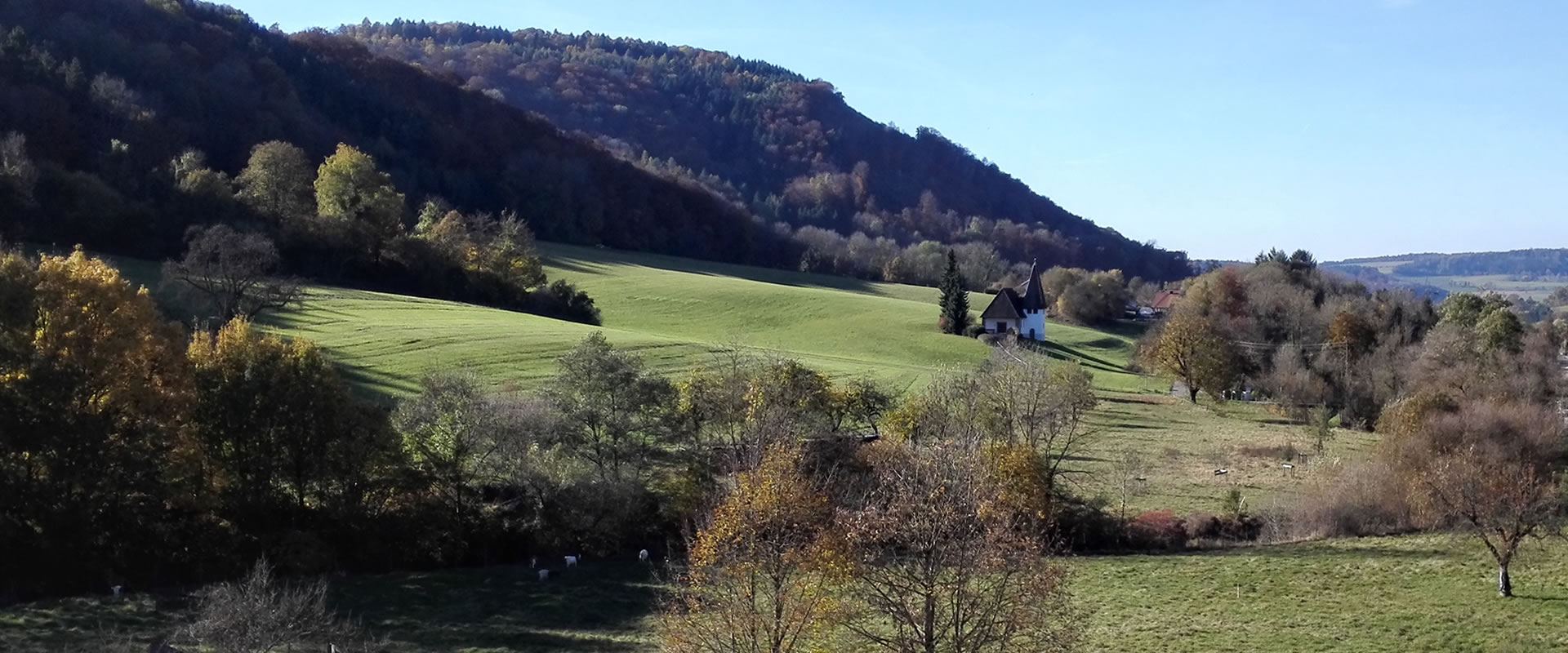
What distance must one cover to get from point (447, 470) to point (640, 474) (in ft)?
18.2

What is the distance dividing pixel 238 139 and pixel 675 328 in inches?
2005

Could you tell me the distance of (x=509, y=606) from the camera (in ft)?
87.5

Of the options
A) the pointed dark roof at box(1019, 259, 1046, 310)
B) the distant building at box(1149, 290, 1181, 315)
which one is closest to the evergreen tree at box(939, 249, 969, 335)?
the pointed dark roof at box(1019, 259, 1046, 310)

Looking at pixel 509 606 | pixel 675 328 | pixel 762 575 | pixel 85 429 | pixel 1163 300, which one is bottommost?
pixel 509 606

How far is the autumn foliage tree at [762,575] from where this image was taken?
1614cm

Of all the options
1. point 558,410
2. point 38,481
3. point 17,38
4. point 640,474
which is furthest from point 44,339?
point 17,38

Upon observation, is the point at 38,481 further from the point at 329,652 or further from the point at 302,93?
the point at 302,93

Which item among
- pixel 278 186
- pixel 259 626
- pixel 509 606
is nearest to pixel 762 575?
pixel 259 626

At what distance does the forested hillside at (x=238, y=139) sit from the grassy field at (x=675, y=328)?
11.6m

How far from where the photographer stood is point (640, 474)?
1341 inches

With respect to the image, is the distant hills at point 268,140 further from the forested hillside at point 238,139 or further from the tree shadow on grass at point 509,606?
the tree shadow on grass at point 509,606

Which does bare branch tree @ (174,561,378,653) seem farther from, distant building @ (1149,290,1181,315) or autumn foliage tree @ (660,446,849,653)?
distant building @ (1149,290,1181,315)

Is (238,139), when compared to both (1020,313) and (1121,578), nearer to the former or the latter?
(1020,313)

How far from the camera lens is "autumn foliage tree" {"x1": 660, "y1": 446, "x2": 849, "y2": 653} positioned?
53.0 ft
